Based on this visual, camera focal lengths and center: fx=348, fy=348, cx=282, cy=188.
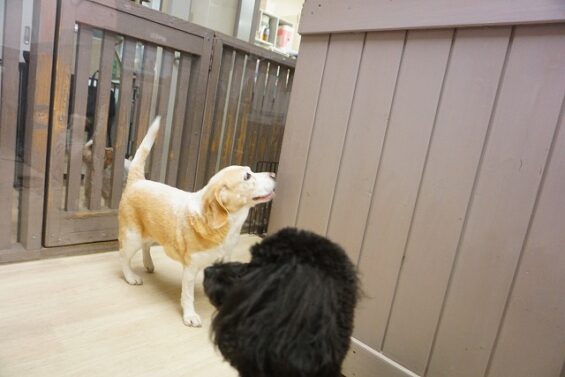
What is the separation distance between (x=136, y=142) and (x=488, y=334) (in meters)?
1.61

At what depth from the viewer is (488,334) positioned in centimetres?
81

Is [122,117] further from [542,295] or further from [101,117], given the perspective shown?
[542,295]

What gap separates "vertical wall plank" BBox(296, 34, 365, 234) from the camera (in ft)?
3.52

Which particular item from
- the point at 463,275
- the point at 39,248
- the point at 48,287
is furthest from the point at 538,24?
the point at 39,248

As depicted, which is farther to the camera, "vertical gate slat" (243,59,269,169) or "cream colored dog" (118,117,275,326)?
"vertical gate slat" (243,59,269,169)

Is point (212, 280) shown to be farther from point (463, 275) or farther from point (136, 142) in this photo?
point (136, 142)

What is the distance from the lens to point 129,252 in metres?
1.44

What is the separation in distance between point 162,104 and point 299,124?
897mm

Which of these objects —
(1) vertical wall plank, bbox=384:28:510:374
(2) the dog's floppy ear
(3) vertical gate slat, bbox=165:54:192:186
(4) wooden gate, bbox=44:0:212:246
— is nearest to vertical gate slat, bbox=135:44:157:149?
(4) wooden gate, bbox=44:0:212:246

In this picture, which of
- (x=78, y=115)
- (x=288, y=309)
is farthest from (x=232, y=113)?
(x=288, y=309)

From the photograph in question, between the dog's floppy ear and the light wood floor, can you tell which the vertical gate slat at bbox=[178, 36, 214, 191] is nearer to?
the light wood floor

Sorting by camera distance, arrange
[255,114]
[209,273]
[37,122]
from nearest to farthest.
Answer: [209,273]
[37,122]
[255,114]

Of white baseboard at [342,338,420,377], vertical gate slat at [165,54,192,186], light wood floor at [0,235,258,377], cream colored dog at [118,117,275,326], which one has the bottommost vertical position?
light wood floor at [0,235,258,377]

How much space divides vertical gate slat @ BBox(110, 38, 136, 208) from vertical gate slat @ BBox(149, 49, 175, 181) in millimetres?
150
